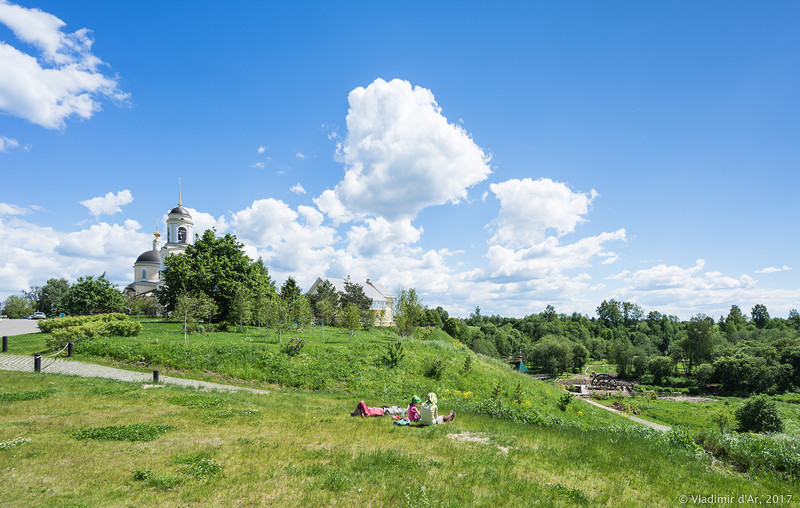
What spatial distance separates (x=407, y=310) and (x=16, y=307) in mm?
97029

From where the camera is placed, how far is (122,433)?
939cm

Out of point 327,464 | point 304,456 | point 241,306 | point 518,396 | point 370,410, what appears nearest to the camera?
point 327,464

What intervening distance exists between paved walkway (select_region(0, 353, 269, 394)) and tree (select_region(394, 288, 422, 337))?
21507 millimetres

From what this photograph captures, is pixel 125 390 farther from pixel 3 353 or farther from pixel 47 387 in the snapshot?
pixel 3 353

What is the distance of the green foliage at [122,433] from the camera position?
362 inches

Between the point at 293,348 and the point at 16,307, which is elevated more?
the point at 16,307

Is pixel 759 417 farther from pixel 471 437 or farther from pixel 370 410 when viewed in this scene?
pixel 370 410

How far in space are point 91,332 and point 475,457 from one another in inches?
1072

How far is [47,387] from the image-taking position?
14.9 meters

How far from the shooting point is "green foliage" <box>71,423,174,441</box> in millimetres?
9195

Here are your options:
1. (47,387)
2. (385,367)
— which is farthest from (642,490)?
(47,387)

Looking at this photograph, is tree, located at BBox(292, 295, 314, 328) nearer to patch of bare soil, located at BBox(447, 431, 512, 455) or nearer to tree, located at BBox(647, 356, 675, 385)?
patch of bare soil, located at BBox(447, 431, 512, 455)

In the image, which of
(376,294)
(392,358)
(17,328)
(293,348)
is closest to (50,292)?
(17,328)

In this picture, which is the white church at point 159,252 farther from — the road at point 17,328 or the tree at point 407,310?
the tree at point 407,310
